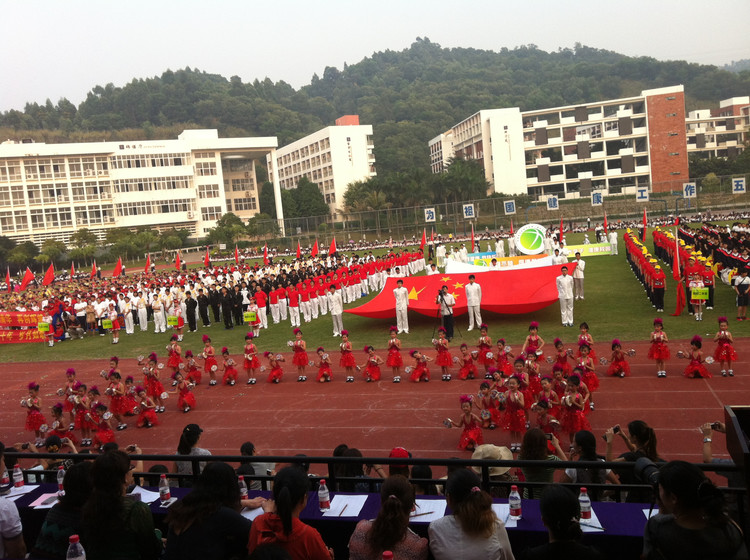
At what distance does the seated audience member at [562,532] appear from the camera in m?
3.23

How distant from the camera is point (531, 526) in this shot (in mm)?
4090

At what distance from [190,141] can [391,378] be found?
2427 inches

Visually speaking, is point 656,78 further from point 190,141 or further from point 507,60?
point 190,141

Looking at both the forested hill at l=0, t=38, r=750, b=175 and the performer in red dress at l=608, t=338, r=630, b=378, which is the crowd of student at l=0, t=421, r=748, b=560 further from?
the forested hill at l=0, t=38, r=750, b=175

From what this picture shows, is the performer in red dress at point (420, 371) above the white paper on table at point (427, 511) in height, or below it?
below

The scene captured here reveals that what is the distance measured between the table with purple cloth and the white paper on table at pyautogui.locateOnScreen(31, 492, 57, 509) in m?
0.89

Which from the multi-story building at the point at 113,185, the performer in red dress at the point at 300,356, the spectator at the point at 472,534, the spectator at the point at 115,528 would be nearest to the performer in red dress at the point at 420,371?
the performer in red dress at the point at 300,356

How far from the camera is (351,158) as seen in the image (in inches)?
3159

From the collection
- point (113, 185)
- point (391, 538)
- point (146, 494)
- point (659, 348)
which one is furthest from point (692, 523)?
point (113, 185)

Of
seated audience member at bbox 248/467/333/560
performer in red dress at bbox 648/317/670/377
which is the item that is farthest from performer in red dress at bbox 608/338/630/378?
seated audience member at bbox 248/467/333/560

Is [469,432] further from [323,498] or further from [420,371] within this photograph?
[323,498]

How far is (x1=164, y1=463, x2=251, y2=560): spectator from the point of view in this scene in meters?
3.54

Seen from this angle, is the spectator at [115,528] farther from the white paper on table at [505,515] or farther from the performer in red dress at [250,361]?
the performer in red dress at [250,361]

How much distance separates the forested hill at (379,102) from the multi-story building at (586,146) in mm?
21919
